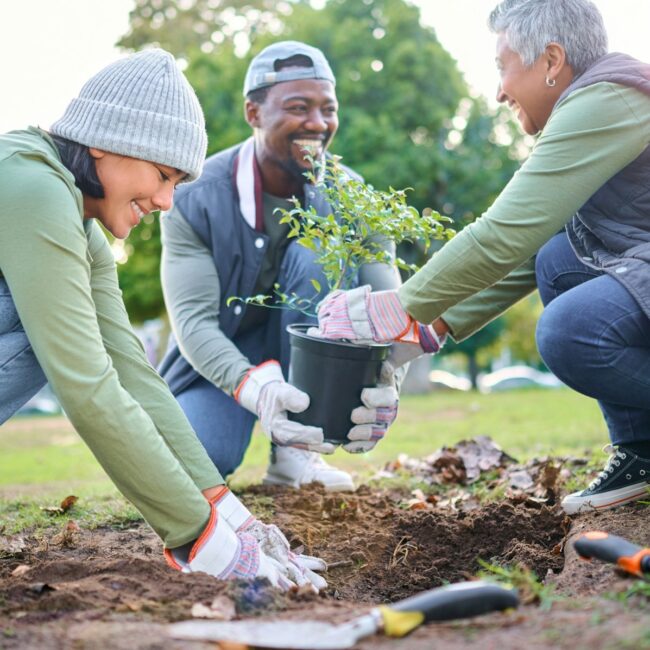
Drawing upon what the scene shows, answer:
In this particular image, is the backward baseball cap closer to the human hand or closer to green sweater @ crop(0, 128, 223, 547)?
the human hand

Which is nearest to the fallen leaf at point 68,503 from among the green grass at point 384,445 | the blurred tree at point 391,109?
the green grass at point 384,445

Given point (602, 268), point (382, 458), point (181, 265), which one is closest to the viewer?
point (602, 268)

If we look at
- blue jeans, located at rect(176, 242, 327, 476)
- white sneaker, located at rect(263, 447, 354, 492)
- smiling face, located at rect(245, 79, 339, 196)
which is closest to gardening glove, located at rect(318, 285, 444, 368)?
blue jeans, located at rect(176, 242, 327, 476)

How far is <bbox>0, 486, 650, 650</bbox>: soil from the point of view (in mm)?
1748

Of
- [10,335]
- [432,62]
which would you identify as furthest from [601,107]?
[432,62]

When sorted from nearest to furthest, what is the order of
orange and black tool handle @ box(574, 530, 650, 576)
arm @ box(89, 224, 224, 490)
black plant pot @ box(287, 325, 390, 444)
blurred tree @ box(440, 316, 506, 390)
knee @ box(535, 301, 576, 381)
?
orange and black tool handle @ box(574, 530, 650, 576), arm @ box(89, 224, 224, 490), knee @ box(535, 301, 576, 381), black plant pot @ box(287, 325, 390, 444), blurred tree @ box(440, 316, 506, 390)

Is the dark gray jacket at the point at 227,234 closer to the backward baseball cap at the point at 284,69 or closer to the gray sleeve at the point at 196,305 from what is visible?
the gray sleeve at the point at 196,305

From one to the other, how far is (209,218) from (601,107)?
196 cm

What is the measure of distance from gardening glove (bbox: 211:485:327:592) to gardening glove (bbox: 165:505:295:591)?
144 millimetres

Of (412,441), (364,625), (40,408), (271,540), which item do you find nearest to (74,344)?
(271,540)

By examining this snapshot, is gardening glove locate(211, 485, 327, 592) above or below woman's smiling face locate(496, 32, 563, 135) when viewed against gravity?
below

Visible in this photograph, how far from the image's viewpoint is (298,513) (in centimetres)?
353

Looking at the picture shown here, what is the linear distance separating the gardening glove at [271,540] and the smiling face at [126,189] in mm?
937

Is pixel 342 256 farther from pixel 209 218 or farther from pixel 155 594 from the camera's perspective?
pixel 155 594
